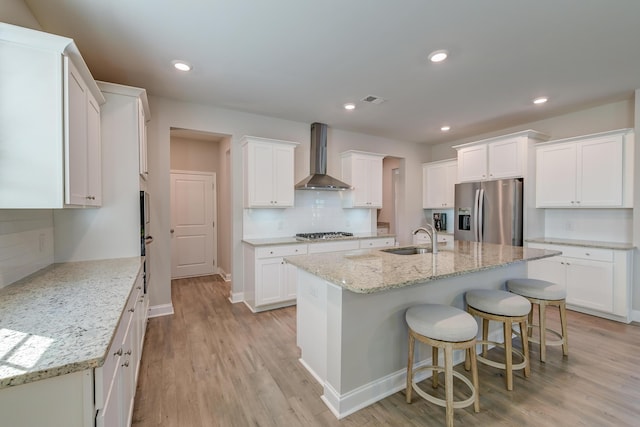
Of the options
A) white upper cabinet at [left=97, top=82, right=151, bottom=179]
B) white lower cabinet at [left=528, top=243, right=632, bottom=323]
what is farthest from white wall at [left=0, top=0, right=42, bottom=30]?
white lower cabinet at [left=528, top=243, right=632, bottom=323]

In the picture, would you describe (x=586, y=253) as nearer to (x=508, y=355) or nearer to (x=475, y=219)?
(x=475, y=219)

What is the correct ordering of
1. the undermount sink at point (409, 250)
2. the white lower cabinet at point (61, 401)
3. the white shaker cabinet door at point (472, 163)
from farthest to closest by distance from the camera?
the white shaker cabinet door at point (472, 163) → the undermount sink at point (409, 250) → the white lower cabinet at point (61, 401)

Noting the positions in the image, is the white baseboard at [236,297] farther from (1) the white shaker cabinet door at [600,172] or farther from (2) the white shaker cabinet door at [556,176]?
(1) the white shaker cabinet door at [600,172]

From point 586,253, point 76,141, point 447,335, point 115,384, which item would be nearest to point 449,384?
point 447,335

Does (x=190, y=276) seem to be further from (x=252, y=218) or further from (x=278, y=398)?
(x=278, y=398)

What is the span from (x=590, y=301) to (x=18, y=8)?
20.4 feet

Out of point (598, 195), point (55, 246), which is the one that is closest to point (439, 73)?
point (598, 195)

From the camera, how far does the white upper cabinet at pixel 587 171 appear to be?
346cm

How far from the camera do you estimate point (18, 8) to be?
1824mm

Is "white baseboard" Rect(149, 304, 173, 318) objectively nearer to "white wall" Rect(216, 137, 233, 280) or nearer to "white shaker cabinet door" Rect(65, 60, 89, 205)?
"white wall" Rect(216, 137, 233, 280)

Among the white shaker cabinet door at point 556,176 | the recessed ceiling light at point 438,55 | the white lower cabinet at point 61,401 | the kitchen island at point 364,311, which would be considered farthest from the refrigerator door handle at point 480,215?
the white lower cabinet at point 61,401

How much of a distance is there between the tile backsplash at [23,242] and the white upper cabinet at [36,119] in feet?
1.25

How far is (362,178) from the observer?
4953 mm

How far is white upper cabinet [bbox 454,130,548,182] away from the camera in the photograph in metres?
4.15
